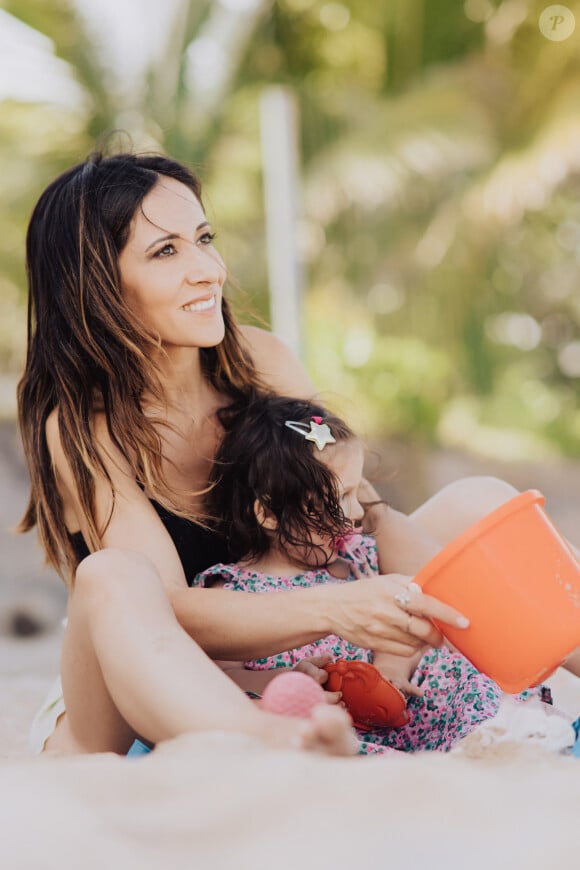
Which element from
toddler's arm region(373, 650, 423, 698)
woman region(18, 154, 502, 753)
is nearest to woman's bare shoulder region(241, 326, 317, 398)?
woman region(18, 154, 502, 753)

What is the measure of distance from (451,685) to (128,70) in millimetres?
7265

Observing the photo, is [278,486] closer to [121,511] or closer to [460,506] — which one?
[121,511]

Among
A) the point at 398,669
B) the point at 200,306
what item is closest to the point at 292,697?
the point at 398,669

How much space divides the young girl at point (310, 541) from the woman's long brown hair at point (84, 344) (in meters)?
0.17

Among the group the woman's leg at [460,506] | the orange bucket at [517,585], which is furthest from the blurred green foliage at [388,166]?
the orange bucket at [517,585]

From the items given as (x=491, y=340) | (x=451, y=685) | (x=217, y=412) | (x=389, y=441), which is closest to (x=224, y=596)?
(x=451, y=685)

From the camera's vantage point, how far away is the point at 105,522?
2.03m

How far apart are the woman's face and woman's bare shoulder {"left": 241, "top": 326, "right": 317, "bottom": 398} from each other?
372mm

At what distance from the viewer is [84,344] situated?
7.25ft

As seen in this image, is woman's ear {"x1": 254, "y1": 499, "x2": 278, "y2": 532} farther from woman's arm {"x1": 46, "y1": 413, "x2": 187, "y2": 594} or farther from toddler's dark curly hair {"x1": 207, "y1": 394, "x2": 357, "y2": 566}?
woman's arm {"x1": 46, "y1": 413, "x2": 187, "y2": 594}

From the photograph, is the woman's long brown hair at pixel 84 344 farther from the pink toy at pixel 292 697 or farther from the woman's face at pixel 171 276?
the pink toy at pixel 292 697

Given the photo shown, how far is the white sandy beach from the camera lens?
1.10 meters

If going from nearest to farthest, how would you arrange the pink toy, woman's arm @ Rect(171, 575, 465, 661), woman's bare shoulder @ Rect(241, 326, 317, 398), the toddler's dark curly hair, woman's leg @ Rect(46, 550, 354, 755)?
woman's leg @ Rect(46, 550, 354, 755)
the pink toy
woman's arm @ Rect(171, 575, 465, 661)
the toddler's dark curly hair
woman's bare shoulder @ Rect(241, 326, 317, 398)

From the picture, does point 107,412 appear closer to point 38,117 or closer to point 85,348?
point 85,348
